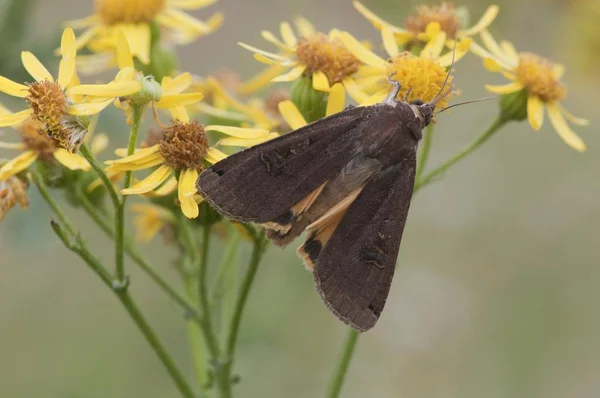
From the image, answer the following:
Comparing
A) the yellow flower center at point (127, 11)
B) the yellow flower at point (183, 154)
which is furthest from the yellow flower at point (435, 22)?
the yellow flower center at point (127, 11)

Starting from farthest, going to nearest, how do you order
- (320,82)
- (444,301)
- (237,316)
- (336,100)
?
(444,301)
(320,82)
(336,100)
(237,316)

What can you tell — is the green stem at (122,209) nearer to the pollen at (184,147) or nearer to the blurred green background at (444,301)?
the pollen at (184,147)

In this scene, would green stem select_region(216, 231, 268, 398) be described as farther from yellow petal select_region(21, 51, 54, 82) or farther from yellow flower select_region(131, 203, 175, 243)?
yellow petal select_region(21, 51, 54, 82)

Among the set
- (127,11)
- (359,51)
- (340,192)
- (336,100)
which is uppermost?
(359,51)

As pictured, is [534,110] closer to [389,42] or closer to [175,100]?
[389,42]

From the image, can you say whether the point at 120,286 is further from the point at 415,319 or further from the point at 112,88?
the point at 415,319

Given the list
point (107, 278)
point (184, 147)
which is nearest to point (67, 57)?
point (184, 147)

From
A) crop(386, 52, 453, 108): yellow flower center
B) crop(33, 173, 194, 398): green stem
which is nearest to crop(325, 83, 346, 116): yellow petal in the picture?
crop(386, 52, 453, 108): yellow flower center
